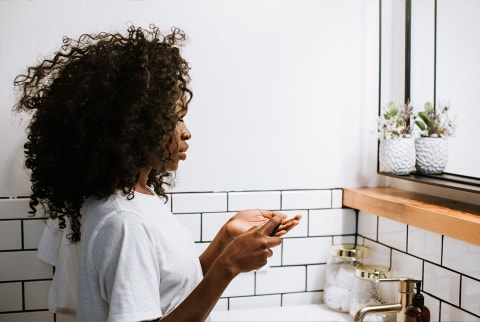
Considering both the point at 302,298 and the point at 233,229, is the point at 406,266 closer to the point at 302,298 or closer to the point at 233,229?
the point at 302,298

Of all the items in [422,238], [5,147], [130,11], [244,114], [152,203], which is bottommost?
[422,238]

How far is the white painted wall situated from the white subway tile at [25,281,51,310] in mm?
241

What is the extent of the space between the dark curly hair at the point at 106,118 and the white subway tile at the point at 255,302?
64 centimetres

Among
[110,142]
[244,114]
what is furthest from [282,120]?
[110,142]

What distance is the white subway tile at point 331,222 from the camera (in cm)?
148

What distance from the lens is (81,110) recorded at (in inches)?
33.7

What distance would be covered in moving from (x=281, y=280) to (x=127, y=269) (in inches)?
29.8

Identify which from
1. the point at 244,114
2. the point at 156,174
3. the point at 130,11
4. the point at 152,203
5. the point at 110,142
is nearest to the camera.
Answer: the point at 110,142

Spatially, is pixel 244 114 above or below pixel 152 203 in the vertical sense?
above

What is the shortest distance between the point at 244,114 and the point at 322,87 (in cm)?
25

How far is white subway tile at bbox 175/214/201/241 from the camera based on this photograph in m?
1.37

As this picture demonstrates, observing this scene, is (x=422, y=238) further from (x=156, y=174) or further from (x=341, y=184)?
(x=156, y=174)

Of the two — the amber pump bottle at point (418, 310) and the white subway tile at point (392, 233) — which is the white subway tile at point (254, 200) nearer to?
the white subway tile at point (392, 233)

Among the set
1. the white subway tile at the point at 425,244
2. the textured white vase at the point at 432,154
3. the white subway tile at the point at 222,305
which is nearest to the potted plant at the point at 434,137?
the textured white vase at the point at 432,154
